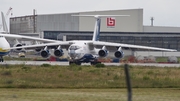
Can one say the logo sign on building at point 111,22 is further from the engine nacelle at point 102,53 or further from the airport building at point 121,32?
the engine nacelle at point 102,53

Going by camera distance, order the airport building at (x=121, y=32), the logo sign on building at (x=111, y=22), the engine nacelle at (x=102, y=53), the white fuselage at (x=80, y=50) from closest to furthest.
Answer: the white fuselage at (x=80, y=50)
the engine nacelle at (x=102, y=53)
the logo sign on building at (x=111, y=22)
the airport building at (x=121, y=32)

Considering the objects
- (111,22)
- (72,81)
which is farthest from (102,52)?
(111,22)

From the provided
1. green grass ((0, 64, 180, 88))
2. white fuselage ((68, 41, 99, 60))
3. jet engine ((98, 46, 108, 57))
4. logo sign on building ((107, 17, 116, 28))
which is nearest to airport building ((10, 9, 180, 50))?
logo sign on building ((107, 17, 116, 28))

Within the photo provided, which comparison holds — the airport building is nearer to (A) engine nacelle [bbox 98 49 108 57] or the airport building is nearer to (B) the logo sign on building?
(B) the logo sign on building

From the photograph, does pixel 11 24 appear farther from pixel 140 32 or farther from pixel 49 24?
pixel 140 32

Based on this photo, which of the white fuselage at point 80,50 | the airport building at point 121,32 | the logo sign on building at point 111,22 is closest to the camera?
the white fuselage at point 80,50

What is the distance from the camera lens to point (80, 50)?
5819 centimetres

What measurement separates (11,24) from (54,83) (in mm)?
115874

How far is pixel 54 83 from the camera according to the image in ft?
101

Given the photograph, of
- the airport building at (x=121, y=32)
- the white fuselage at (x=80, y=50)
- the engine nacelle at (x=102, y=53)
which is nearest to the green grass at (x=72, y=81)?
the white fuselage at (x=80, y=50)

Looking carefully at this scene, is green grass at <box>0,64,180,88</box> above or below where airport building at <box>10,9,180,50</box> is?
below

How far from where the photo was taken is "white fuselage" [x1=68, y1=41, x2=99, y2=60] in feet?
189

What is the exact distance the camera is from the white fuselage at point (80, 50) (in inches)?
2274

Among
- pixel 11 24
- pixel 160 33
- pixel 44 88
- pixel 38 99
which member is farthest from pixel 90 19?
pixel 38 99
